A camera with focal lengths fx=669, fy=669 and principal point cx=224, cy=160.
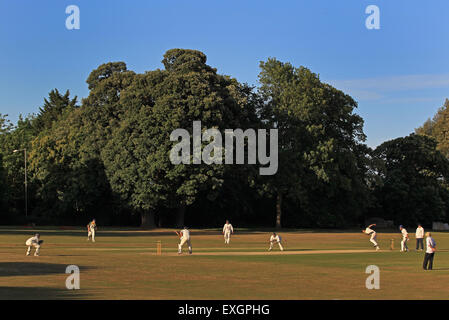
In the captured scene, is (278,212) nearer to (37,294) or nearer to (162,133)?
(162,133)

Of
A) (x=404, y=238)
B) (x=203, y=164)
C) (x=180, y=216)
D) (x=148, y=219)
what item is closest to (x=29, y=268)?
(x=404, y=238)

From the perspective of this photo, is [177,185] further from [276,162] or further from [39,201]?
[39,201]

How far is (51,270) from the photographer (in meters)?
28.0

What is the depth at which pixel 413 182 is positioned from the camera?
9600cm

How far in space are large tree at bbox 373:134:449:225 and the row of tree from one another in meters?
0.17

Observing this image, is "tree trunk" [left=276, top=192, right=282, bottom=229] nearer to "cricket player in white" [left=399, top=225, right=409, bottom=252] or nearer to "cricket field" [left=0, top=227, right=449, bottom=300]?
"cricket player in white" [left=399, top=225, right=409, bottom=252]

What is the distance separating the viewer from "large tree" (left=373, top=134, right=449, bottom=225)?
95.5 metres

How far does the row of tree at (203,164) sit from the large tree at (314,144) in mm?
168

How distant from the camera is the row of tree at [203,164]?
242 feet

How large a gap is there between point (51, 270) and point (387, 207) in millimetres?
77025

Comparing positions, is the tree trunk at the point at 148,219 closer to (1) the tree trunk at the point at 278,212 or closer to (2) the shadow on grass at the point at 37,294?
(1) the tree trunk at the point at 278,212

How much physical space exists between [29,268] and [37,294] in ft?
28.6

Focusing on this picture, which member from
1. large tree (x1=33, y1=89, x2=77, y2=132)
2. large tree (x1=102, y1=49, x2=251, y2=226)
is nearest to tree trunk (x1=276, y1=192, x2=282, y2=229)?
large tree (x1=102, y1=49, x2=251, y2=226)
